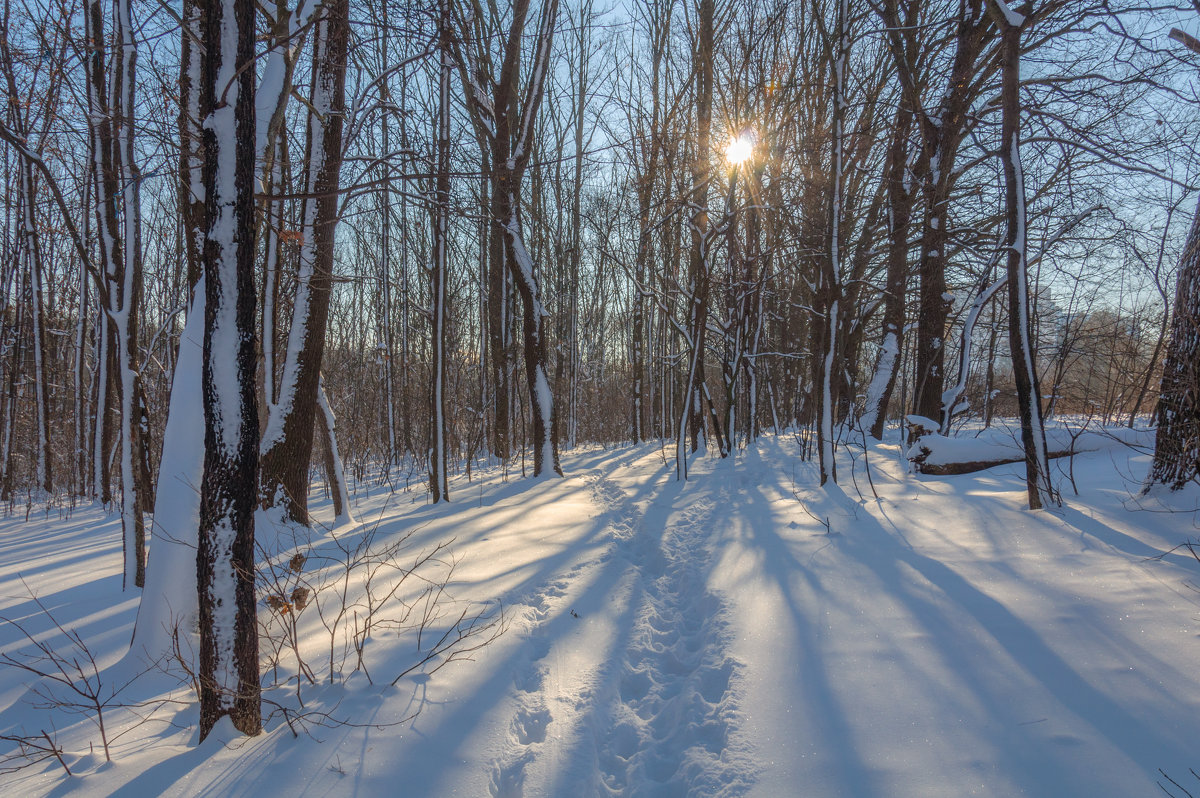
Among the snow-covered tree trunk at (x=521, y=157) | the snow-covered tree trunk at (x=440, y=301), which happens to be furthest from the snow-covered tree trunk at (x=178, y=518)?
the snow-covered tree trunk at (x=521, y=157)

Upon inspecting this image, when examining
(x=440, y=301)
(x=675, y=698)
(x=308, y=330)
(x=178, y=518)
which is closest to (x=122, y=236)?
(x=308, y=330)

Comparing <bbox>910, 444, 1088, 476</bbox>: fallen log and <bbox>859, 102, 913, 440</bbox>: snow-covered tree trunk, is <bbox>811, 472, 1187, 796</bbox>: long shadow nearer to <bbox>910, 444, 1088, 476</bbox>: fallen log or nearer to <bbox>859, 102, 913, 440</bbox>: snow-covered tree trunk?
<bbox>910, 444, 1088, 476</bbox>: fallen log

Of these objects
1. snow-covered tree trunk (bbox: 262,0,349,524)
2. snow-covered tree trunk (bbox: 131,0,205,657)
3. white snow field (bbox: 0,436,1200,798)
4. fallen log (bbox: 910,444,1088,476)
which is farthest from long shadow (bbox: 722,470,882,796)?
snow-covered tree trunk (bbox: 262,0,349,524)

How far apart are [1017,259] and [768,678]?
153 inches

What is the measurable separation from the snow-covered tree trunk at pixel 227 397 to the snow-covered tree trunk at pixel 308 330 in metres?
3.66

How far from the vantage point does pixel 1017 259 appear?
165 inches

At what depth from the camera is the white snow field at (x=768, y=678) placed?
70.4 inches

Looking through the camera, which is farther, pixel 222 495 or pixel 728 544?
pixel 728 544

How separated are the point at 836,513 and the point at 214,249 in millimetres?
4942

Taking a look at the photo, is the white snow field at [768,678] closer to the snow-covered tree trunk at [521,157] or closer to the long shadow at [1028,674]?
the long shadow at [1028,674]

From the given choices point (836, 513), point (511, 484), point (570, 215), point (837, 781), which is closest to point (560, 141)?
point (570, 215)

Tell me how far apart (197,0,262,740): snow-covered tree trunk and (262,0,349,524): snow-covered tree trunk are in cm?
366

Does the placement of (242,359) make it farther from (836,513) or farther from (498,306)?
(498,306)

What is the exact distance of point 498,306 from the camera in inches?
472
